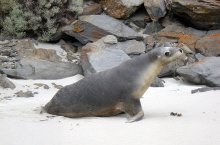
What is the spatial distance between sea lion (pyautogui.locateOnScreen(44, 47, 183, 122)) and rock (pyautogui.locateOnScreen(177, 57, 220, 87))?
5.72 feet

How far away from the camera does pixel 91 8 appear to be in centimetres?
954

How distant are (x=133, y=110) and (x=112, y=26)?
12.8 feet

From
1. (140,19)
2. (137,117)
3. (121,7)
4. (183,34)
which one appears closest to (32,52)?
(121,7)

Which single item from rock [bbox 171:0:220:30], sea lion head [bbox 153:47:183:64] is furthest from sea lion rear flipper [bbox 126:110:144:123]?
rock [bbox 171:0:220:30]

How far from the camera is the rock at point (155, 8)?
9.37 m

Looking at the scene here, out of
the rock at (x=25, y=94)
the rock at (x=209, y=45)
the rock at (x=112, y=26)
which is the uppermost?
the rock at (x=112, y=26)

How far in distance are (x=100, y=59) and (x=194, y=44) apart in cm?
205

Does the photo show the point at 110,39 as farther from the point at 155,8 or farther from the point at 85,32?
the point at 155,8

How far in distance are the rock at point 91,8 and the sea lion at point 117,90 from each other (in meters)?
3.88

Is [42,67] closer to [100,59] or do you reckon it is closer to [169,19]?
[100,59]

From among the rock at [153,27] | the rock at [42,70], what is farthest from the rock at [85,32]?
the rock at [153,27]

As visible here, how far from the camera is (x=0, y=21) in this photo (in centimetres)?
907

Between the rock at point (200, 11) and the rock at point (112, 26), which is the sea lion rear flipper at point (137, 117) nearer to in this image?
the rock at point (112, 26)

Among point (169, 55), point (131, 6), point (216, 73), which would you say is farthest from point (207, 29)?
point (169, 55)
